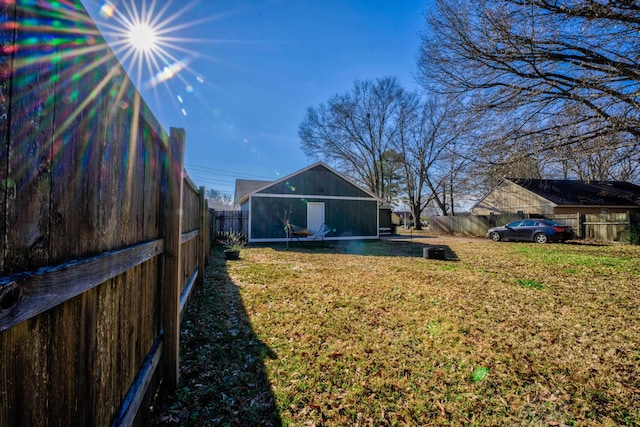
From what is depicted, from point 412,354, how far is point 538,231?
503 inches

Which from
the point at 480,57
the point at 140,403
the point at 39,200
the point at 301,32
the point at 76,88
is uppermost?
the point at 301,32

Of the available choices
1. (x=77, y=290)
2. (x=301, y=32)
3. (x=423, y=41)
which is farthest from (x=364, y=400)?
(x=301, y=32)

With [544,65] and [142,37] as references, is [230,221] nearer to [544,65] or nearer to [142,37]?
[142,37]

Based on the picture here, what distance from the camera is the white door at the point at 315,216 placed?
1298 cm

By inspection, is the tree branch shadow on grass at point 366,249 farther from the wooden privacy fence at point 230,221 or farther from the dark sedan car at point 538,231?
the dark sedan car at point 538,231

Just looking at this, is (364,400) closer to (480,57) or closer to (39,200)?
(39,200)

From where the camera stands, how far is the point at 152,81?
19.0 feet

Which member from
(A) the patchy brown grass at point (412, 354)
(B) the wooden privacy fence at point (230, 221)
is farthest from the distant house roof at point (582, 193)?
(B) the wooden privacy fence at point (230, 221)

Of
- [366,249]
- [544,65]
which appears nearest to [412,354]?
[544,65]

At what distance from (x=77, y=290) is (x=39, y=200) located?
30 centimetres

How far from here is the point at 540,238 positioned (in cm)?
1186

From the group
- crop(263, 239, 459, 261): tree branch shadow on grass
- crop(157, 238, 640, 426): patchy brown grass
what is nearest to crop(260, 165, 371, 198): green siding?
crop(263, 239, 459, 261): tree branch shadow on grass

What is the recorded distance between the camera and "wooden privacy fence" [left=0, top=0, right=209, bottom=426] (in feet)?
2.06

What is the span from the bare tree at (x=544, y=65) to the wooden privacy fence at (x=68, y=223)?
6.88 m
